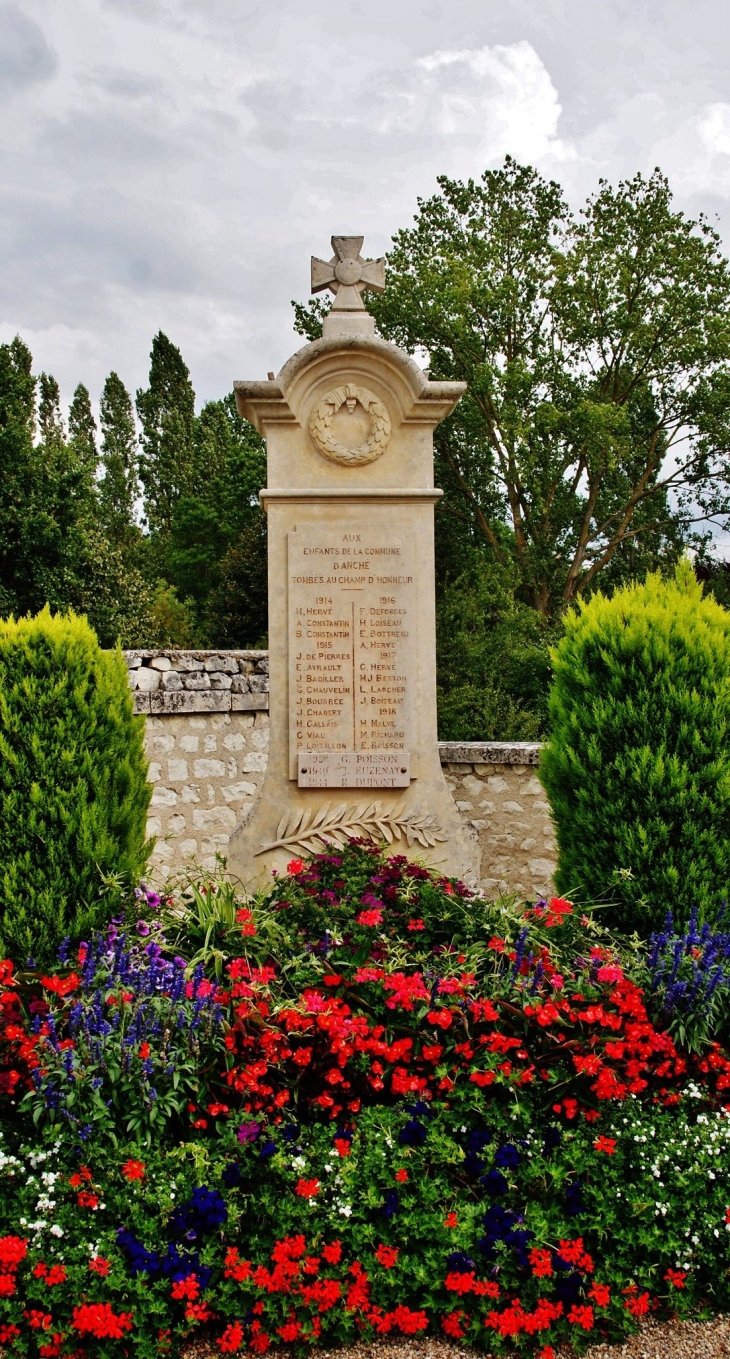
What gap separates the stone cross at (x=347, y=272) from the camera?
5281 mm

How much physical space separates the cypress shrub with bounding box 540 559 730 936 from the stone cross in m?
2.24

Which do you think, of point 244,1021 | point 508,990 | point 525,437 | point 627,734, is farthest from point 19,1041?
point 525,437

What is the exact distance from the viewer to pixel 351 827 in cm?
510

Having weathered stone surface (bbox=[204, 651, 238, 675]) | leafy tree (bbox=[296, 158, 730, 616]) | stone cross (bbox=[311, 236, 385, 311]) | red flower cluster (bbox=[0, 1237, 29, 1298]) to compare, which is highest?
leafy tree (bbox=[296, 158, 730, 616])

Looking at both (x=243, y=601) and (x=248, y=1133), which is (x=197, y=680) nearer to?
(x=248, y=1133)

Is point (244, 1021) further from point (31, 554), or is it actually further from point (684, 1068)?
point (31, 554)

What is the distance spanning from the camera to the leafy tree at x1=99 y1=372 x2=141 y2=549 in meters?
34.3

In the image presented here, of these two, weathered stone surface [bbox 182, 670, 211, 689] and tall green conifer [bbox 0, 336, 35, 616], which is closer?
weathered stone surface [bbox 182, 670, 211, 689]

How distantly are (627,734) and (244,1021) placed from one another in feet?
7.04

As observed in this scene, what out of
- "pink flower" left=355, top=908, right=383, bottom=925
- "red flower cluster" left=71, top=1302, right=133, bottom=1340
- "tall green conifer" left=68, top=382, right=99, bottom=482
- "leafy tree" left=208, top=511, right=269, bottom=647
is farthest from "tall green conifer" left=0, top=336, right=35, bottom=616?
"tall green conifer" left=68, top=382, right=99, bottom=482

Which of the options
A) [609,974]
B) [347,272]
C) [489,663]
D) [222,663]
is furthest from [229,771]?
[489,663]

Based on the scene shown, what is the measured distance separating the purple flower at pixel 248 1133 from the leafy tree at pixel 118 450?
1204 inches

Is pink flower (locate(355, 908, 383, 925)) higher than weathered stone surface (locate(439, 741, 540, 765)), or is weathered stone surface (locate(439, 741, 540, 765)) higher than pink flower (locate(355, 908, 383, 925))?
weathered stone surface (locate(439, 741, 540, 765))

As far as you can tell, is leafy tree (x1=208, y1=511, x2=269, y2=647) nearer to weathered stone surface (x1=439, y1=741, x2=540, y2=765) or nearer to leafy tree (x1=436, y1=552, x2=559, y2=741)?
leafy tree (x1=436, y1=552, x2=559, y2=741)
